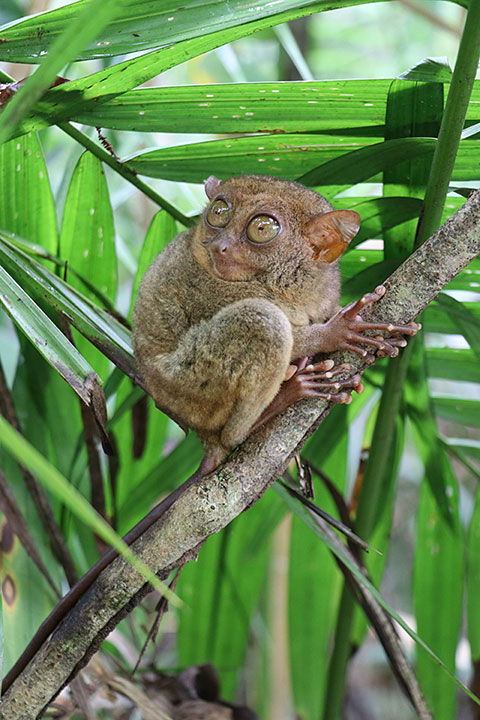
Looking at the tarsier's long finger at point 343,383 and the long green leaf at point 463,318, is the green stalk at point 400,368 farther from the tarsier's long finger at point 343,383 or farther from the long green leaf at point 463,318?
the tarsier's long finger at point 343,383

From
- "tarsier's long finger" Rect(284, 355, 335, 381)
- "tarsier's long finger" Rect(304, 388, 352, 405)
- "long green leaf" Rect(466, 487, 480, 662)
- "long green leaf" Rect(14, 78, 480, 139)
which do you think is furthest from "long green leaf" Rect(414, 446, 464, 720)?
"long green leaf" Rect(14, 78, 480, 139)

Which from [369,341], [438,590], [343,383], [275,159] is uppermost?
[275,159]

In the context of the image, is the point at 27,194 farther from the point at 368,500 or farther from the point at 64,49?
the point at 64,49

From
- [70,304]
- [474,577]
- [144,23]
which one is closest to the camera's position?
[144,23]

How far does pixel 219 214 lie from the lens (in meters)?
2.07

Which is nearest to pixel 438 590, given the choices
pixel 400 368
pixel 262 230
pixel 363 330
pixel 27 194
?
pixel 400 368

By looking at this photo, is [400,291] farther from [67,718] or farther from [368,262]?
[67,718]

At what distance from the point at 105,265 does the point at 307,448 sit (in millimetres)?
959

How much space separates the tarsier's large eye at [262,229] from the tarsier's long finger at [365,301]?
0.42 m

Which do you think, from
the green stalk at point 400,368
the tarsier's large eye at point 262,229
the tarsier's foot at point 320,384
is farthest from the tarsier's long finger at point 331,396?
the tarsier's large eye at point 262,229

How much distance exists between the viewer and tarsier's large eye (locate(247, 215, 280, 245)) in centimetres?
205

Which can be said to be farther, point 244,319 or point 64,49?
point 244,319

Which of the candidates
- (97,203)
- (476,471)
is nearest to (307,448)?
(476,471)

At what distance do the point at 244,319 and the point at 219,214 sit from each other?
39 cm
